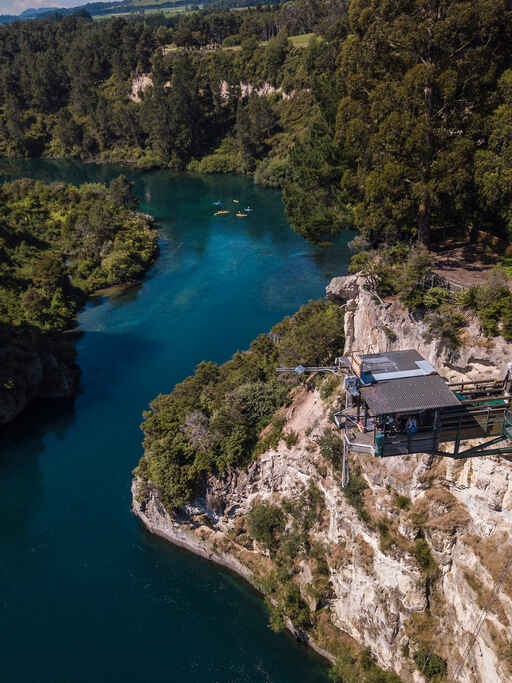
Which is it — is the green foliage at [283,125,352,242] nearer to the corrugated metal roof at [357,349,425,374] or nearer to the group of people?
the corrugated metal roof at [357,349,425,374]

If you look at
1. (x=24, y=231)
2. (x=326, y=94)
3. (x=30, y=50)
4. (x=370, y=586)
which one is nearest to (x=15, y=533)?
(x=370, y=586)

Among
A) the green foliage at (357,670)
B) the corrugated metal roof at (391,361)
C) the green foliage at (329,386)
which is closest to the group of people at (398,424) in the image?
the corrugated metal roof at (391,361)

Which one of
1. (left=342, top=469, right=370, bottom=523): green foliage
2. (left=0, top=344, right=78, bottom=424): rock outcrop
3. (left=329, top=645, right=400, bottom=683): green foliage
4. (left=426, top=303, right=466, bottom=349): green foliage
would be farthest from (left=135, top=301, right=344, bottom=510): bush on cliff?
(left=0, top=344, right=78, bottom=424): rock outcrop

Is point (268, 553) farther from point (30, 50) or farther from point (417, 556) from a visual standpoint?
point (30, 50)

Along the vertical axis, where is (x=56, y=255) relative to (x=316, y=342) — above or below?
below

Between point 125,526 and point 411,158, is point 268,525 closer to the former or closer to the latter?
point 125,526

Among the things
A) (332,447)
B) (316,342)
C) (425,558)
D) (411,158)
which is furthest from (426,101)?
(425,558)
